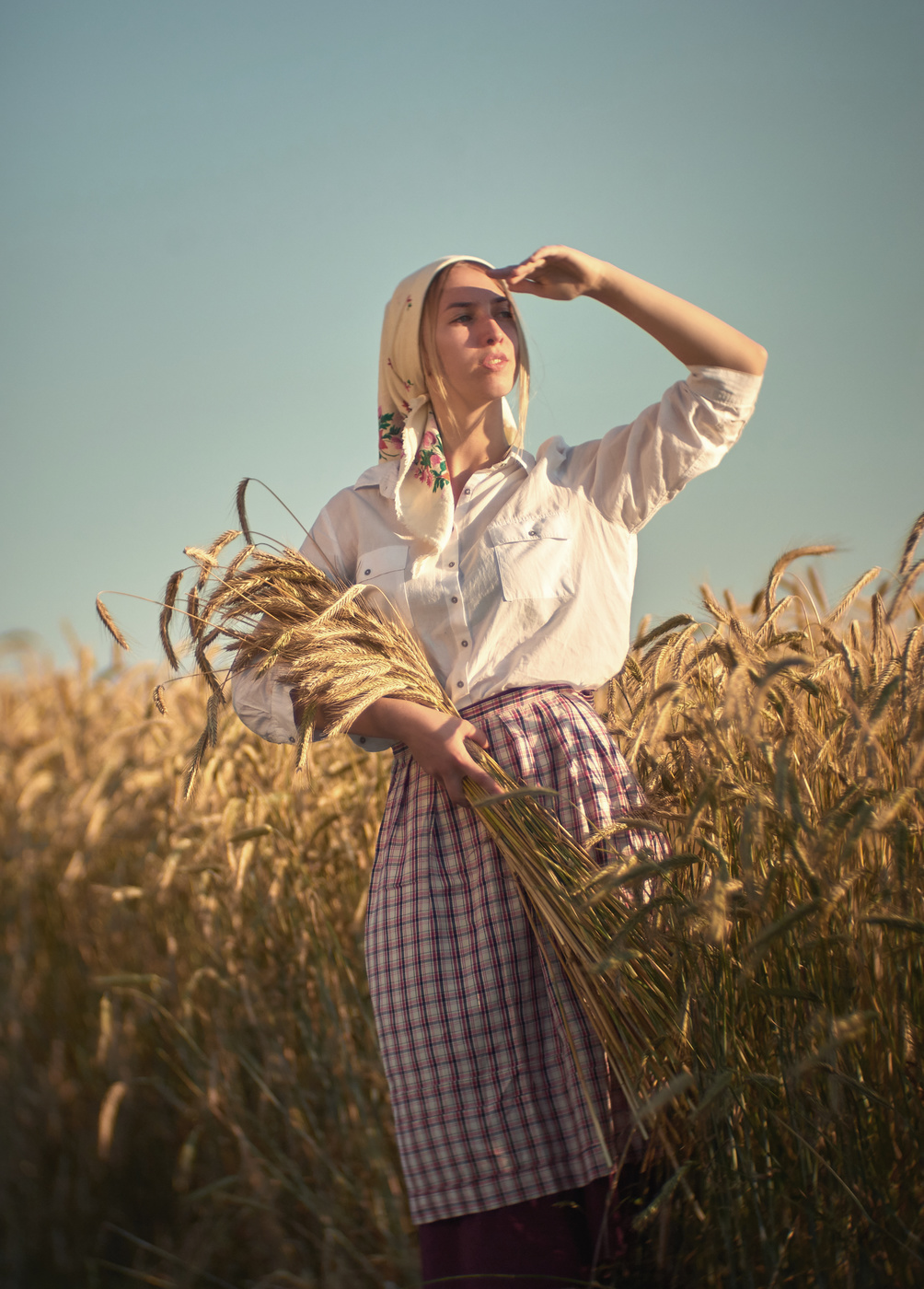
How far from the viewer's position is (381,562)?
163 cm

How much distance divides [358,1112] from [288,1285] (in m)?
0.34

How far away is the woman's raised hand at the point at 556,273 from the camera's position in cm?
140

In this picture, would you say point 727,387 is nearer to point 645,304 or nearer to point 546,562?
point 645,304

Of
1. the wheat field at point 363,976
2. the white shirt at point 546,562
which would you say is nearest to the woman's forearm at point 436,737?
the white shirt at point 546,562

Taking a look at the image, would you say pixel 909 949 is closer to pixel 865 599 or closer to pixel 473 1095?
pixel 473 1095

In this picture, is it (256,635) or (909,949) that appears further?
(256,635)

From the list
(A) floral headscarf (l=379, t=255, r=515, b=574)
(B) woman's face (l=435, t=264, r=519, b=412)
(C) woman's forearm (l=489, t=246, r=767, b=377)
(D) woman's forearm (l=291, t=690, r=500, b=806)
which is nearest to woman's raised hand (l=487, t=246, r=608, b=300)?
(C) woman's forearm (l=489, t=246, r=767, b=377)

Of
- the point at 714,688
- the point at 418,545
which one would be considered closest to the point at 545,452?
the point at 418,545

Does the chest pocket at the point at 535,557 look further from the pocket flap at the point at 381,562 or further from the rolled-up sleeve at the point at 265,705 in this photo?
the rolled-up sleeve at the point at 265,705

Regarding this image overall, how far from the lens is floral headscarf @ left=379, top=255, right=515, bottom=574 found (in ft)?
5.28

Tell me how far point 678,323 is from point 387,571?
2.17ft

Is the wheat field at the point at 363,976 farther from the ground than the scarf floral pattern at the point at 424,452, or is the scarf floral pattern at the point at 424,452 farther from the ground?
the scarf floral pattern at the point at 424,452

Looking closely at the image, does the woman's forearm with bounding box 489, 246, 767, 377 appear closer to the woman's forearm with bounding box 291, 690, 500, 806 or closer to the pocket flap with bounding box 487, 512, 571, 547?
the pocket flap with bounding box 487, 512, 571, 547

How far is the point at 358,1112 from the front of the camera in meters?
1.86
